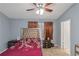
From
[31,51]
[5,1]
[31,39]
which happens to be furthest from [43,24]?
[5,1]

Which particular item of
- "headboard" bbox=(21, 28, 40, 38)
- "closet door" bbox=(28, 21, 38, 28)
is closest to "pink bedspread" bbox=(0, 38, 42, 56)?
"headboard" bbox=(21, 28, 40, 38)

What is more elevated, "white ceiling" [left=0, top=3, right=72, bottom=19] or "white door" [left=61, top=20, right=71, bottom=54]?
"white ceiling" [left=0, top=3, right=72, bottom=19]

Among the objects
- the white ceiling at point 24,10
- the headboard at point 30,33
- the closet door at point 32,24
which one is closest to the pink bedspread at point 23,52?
the headboard at point 30,33

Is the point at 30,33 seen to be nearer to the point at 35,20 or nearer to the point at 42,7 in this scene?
the point at 35,20

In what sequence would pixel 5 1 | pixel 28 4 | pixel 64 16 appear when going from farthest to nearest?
pixel 64 16 < pixel 28 4 < pixel 5 1

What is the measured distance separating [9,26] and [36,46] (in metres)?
0.42

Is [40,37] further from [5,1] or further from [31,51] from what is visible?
[5,1]

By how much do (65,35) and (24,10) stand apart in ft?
1.95

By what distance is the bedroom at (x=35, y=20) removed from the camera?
1.55m

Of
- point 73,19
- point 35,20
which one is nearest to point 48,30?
point 35,20

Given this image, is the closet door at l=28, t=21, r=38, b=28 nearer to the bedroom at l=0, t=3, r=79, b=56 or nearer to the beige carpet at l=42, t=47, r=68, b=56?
the bedroom at l=0, t=3, r=79, b=56

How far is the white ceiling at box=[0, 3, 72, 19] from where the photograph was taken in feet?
4.98

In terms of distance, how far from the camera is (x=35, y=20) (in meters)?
1.64

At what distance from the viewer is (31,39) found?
→ 1.67 meters
